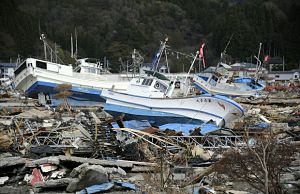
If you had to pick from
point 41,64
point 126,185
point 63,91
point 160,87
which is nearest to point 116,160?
point 126,185

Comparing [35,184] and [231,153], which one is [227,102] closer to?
[231,153]

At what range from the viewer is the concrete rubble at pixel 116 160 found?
845 cm

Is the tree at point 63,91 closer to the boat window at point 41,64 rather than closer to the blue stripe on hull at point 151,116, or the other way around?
the boat window at point 41,64

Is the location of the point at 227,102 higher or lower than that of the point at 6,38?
lower

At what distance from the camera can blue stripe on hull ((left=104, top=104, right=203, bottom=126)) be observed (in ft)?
58.8

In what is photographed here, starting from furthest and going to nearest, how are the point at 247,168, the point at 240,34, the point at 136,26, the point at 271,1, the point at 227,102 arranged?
the point at 271,1
the point at 136,26
the point at 240,34
the point at 227,102
the point at 247,168

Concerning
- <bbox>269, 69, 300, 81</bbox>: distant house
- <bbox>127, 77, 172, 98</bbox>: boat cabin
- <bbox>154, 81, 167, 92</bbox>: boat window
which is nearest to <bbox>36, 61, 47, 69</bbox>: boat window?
<bbox>127, 77, 172, 98</bbox>: boat cabin

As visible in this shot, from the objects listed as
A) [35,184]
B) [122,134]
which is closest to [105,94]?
[122,134]

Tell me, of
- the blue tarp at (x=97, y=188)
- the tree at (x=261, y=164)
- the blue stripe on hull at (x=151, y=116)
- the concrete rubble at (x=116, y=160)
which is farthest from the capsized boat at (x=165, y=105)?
the blue tarp at (x=97, y=188)

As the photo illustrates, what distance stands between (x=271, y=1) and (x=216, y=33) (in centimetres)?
2838

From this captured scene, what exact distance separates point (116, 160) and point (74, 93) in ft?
61.2

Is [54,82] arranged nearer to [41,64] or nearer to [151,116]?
[41,64]

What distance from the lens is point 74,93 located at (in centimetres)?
2864

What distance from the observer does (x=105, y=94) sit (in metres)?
20.2
